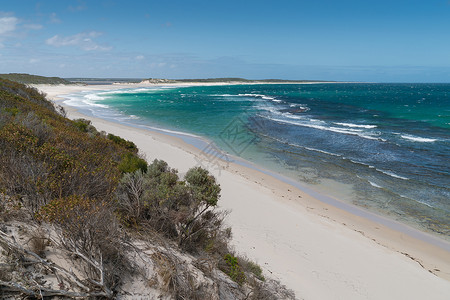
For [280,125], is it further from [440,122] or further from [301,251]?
[301,251]

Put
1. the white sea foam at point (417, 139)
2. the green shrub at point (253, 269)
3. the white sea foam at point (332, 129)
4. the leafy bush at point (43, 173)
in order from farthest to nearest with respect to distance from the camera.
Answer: the white sea foam at point (332, 129) → the white sea foam at point (417, 139) → the green shrub at point (253, 269) → the leafy bush at point (43, 173)

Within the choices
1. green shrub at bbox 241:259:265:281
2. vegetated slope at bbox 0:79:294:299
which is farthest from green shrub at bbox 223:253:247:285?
green shrub at bbox 241:259:265:281

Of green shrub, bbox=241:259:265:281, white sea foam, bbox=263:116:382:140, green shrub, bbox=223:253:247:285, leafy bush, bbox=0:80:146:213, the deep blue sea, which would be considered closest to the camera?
leafy bush, bbox=0:80:146:213

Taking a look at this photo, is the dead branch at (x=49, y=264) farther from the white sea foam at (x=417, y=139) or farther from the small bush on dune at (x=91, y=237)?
the white sea foam at (x=417, y=139)

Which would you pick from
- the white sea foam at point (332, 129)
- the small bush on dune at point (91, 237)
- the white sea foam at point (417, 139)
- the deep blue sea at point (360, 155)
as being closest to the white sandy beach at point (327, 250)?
the deep blue sea at point (360, 155)

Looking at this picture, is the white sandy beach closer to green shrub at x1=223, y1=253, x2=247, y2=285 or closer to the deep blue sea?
green shrub at x1=223, y1=253, x2=247, y2=285

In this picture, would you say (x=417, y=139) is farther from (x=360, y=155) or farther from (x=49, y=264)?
(x=49, y=264)

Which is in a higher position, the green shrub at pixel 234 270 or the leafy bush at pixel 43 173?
the leafy bush at pixel 43 173
